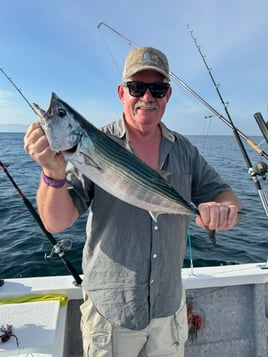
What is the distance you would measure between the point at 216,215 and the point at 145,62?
3.95 ft

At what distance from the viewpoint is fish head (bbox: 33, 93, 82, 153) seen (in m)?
1.70

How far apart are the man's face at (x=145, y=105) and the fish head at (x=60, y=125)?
24.8 inches

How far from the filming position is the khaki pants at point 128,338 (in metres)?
2.21

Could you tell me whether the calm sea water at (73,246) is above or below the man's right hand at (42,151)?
below

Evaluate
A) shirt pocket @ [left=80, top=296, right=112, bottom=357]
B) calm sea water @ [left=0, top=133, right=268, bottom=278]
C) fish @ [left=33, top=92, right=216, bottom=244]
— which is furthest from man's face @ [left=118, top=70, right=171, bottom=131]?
calm sea water @ [left=0, top=133, right=268, bottom=278]

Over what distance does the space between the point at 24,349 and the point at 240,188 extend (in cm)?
1296

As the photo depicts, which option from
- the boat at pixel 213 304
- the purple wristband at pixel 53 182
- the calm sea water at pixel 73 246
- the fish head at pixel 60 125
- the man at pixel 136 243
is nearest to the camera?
the fish head at pixel 60 125

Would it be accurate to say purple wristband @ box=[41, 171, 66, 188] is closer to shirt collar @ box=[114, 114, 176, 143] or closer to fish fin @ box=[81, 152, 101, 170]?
fish fin @ box=[81, 152, 101, 170]

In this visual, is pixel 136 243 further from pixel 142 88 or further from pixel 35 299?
pixel 35 299

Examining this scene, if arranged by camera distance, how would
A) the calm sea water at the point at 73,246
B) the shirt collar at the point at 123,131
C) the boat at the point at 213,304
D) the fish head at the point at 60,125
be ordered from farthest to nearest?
the calm sea water at the point at 73,246
the boat at the point at 213,304
the shirt collar at the point at 123,131
the fish head at the point at 60,125

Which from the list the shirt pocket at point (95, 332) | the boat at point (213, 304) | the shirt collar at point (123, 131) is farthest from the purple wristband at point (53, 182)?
the boat at point (213, 304)

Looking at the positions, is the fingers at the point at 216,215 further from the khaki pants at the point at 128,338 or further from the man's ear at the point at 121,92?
the man's ear at the point at 121,92

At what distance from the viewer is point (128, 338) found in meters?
2.22

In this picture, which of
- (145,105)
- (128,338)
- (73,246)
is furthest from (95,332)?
(73,246)
